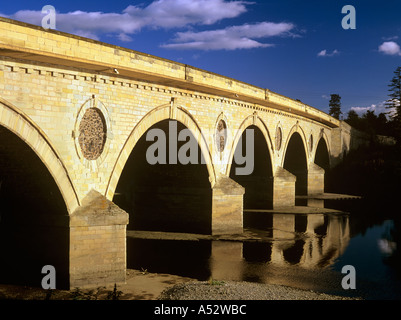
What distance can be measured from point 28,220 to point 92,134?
323 cm

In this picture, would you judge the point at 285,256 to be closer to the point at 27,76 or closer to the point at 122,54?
the point at 122,54

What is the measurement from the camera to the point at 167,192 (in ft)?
70.7

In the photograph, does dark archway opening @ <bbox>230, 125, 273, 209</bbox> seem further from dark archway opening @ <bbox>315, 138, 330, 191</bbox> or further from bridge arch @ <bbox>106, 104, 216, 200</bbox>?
dark archway opening @ <bbox>315, 138, 330, 191</bbox>

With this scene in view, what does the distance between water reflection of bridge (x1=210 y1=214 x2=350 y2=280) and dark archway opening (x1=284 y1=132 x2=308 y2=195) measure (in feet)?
39.9

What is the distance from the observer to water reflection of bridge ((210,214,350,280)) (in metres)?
→ 16.1

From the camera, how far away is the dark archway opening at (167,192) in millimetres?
20500

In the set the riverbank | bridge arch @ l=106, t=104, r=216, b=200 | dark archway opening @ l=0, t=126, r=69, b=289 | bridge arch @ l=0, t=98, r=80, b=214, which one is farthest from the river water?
bridge arch @ l=0, t=98, r=80, b=214

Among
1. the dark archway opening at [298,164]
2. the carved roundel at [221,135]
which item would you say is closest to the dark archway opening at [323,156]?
the dark archway opening at [298,164]

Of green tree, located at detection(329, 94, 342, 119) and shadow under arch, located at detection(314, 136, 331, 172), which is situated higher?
green tree, located at detection(329, 94, 342, 119)

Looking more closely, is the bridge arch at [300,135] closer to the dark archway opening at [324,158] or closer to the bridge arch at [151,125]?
the dark archway opening at [324,158]

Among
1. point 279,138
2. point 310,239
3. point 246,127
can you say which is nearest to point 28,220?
point 310,239

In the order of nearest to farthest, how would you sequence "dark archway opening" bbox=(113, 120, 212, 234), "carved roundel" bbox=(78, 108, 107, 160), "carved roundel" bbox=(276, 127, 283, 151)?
"carved roundel" bbox=(78, 108, 107, 160), "dark archway opening" bbox=(113, 120, 212, 234), "carved roundel" bbox=(276, 127, 283, 151)

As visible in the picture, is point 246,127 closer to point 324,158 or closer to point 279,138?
point 279,138
